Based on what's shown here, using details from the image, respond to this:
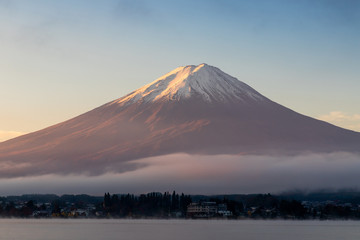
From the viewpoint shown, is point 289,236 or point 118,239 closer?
point 118,239

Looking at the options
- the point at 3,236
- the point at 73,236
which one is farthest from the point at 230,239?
the point at 3,236

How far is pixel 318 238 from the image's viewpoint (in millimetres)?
124250

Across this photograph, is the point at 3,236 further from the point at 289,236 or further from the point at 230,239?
the point at 289,236

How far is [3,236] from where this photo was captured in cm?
12669

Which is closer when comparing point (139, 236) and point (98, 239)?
point (98, 239)

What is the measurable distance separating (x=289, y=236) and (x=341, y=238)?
9536 mm

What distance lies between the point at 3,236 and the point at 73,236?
11403 mm

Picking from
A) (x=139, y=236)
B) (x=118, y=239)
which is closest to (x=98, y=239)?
(x=118, y=239)

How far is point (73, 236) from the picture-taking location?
126 meters

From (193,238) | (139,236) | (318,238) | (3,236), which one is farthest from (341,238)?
(3,236)

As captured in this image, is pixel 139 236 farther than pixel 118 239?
Yes

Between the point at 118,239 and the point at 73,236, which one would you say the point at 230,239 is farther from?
the point at 73,236

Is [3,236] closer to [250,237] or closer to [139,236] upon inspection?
[139,236]

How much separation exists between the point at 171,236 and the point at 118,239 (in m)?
11.8
